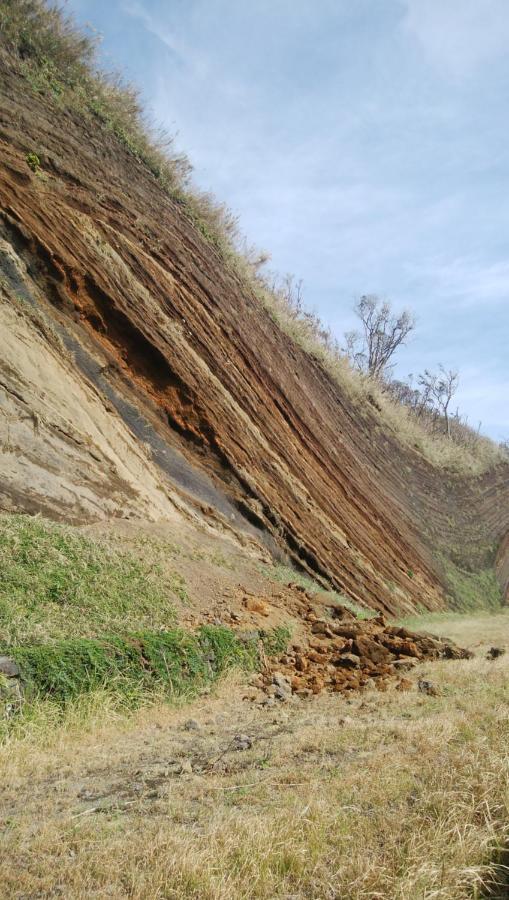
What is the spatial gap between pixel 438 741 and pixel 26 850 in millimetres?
2672

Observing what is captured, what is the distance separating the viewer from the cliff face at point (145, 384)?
8273mm

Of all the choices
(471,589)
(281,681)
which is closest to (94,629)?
(281,681)

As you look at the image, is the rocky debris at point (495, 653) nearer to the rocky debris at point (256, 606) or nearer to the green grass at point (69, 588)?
the rocky debris at point (256, 606)

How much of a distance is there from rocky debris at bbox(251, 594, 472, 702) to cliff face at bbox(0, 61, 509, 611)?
255 centimetres

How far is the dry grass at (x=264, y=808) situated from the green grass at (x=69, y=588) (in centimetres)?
95

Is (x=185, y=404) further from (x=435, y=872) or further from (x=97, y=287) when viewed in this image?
(x=435, y=872)

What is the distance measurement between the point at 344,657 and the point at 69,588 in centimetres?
336

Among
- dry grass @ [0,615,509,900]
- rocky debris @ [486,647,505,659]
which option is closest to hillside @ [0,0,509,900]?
dry grass @ [0,615,509,900]

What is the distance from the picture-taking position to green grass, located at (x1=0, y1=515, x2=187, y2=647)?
5.66 metres

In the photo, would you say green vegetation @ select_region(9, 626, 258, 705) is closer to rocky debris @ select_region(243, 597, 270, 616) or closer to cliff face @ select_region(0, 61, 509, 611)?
rocky debris @ select_region(243, 597, 270, 616)

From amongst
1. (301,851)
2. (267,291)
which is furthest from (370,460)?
(301,851)

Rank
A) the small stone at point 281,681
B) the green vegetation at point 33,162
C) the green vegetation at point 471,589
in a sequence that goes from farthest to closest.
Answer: the green vegetation at point 471,589, the green vegetation at point 33,162, the small stone at point 281,681

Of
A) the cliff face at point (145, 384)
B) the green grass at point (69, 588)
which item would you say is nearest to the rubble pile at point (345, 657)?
the green grass at point (69, 588)

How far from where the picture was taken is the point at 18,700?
15.8ft
